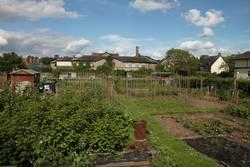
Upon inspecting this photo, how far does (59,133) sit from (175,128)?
605 centimetres

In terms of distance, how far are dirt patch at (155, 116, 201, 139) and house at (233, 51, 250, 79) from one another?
27782 mm

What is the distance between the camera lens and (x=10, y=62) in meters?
51.2

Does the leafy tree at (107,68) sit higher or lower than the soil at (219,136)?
higher

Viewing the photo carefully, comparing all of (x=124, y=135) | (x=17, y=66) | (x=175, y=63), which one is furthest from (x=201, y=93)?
(x=17, y=66)

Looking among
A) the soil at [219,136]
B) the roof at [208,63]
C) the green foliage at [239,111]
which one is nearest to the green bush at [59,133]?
the soil at [219,136]

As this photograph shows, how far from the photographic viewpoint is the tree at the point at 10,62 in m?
50.2

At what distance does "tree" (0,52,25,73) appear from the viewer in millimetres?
50219

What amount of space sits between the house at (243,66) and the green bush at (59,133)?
1338 inches

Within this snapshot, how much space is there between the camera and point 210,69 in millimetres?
60344

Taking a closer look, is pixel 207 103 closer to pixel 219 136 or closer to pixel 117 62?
pixel 219 136

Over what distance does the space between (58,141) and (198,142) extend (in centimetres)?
479

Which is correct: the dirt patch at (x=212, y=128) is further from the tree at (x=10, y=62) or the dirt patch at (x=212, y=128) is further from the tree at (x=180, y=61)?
the tree at (x=10, y=62)

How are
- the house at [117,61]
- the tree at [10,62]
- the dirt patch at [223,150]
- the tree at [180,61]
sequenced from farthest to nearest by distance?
the house at [117,61] < the tree at [180,61] < the tree at [10,62] < the dirt patch at [223,150]

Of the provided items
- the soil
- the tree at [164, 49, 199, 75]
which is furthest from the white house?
the soil
